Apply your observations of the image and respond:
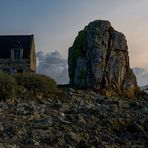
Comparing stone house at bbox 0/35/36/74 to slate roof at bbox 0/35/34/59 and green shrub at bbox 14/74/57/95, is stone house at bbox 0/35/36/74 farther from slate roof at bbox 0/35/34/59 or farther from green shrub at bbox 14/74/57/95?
green shrub at bbox 14/74/57/95

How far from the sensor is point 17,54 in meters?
65.1

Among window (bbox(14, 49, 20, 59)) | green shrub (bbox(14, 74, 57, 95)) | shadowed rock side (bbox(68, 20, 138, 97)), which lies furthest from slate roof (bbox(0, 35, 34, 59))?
green shrub (bbox(14, 74, 57, 95))

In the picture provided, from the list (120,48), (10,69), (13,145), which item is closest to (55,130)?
(13,145)

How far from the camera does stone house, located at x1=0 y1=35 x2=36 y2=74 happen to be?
64250 millimetres

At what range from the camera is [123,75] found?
51.6 meters

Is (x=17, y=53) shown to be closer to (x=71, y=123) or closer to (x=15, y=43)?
(x=15, y=43)

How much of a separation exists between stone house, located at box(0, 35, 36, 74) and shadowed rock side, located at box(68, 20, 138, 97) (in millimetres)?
11954

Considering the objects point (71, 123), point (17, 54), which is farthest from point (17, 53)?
point (71, 123)

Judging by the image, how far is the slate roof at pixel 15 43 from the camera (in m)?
65.4

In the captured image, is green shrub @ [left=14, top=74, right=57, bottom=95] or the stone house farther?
the stone house

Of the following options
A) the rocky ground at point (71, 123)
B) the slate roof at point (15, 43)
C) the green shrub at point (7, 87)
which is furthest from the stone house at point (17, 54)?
the green shrub at point (7, 87)

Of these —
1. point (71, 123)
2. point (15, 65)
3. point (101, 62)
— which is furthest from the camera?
point (15, 65)

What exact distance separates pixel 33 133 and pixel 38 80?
1423 cm

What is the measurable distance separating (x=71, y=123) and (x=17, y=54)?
31.3 metres
